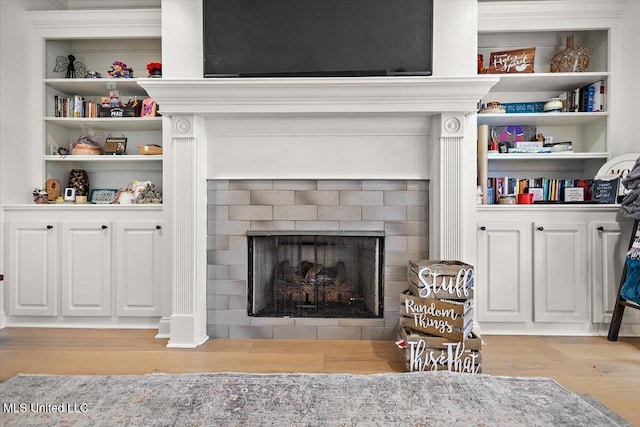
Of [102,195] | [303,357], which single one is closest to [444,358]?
[303,357]

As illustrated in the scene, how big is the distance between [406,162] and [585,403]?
1.49 meters

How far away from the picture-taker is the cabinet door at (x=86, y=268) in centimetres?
273

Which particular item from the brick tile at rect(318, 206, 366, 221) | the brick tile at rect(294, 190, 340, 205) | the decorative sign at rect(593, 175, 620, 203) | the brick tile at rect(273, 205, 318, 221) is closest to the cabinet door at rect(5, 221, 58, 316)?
the brick tile at rect(273, 205, 318, 221)

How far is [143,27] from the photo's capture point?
2836mm

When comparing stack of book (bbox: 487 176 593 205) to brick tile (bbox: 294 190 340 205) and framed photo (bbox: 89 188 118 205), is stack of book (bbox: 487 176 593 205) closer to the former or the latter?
brick tile (bbox: 294 190 340 205)

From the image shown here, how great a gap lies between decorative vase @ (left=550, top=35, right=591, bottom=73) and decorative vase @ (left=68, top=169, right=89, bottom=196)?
3.64m

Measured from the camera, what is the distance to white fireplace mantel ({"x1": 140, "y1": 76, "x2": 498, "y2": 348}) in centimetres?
225

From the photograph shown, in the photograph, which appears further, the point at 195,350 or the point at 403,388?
the point at 195,350

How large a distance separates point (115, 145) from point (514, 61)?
9.88 ft

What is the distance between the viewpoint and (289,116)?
2436mm

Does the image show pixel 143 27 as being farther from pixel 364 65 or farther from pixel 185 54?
pixel 364 65

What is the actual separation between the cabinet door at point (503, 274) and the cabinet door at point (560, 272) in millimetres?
74

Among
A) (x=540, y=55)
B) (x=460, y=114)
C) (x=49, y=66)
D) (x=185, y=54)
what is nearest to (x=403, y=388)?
(x=460, y=114)

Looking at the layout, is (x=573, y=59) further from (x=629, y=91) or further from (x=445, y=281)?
(x=445, y=281)
